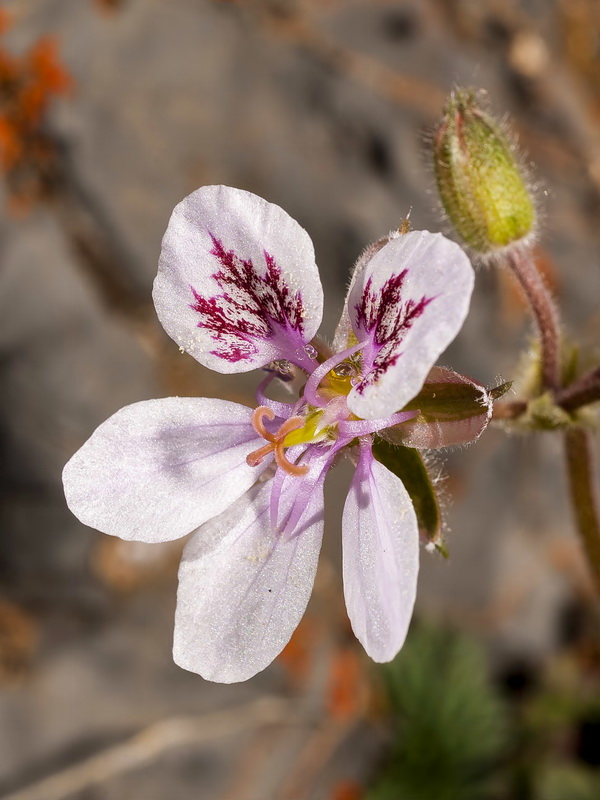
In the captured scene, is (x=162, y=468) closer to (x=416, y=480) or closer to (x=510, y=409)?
(x=416, y=480)

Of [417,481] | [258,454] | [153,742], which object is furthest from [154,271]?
[417,481]

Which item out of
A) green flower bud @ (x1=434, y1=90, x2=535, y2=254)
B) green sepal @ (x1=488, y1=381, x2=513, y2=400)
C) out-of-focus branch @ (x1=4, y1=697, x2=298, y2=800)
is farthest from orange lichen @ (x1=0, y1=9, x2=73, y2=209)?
green sepal @ (x1=488, y1=381, x2=513, y2=400)

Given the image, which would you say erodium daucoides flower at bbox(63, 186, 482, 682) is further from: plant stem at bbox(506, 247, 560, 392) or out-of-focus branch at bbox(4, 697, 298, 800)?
out-of-focus branch at bbox(4, 697, 298, 800)

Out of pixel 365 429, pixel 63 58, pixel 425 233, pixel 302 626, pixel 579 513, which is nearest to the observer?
pixel 425 233

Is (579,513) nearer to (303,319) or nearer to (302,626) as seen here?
(303,319)

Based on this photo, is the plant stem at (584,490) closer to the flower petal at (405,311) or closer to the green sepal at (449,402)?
the green sepal at (449,402)

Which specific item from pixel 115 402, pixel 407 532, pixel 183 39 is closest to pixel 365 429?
pixel 407 532
